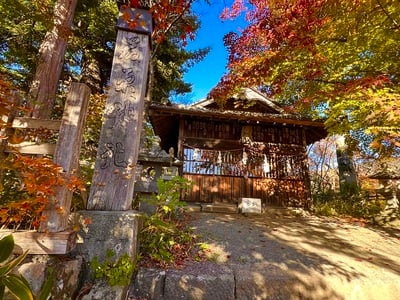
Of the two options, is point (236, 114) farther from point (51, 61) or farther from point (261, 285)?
point (261, 285)

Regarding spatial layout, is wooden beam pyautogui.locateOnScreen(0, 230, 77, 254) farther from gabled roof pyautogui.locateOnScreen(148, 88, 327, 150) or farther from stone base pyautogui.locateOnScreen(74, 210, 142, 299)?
gabled roof pyautogui.locateOnScreen(148, 88, 327, 150)

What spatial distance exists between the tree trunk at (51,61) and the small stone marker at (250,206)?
624 cm

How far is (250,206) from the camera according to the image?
25.6 feet

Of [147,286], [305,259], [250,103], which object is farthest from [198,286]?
[250,103]

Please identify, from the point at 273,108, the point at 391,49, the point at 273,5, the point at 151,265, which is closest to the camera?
the point at 151,265

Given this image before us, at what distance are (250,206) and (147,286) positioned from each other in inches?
222

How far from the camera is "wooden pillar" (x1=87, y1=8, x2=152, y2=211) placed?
2.72m

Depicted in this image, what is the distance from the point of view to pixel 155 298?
8.61 feet

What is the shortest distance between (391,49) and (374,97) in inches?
107

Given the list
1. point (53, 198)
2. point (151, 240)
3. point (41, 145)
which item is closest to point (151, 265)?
point (151, 240)

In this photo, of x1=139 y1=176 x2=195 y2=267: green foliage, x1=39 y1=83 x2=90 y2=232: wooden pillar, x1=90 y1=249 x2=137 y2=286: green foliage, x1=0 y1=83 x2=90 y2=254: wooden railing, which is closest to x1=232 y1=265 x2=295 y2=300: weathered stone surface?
x1=139 y1=176 x2=195 y2=267: green foliage

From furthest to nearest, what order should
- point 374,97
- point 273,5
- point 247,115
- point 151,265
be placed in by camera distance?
point 247,115 < point 273,5 < point 374,97 < point 151,265

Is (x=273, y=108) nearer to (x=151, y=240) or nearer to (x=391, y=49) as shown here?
(x=391, y=49)

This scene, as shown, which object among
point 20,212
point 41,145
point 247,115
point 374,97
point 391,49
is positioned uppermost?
point 391,49
